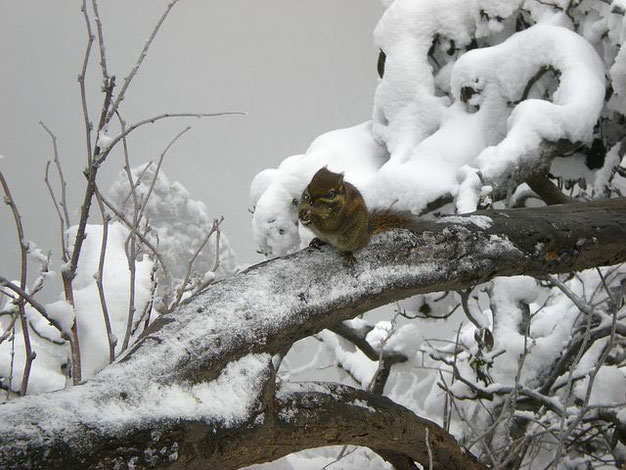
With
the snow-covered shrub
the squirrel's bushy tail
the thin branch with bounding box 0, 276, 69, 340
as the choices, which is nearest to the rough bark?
the squirrel's bushy tail

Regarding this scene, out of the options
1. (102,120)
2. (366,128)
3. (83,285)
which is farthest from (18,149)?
(102,120)

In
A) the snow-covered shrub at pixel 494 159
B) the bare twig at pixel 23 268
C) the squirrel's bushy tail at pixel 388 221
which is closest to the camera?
the bare twig at pixel 23 268

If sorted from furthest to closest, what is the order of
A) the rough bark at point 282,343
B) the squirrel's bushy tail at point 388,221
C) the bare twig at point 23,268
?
the squirrel's bushy tail at point 388,221, the bare twig at point 23,268, the rough bark at point 282,343

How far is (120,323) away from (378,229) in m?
0.88

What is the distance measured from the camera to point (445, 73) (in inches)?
159

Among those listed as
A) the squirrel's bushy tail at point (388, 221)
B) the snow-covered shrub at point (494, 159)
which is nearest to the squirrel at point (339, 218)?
the squirrel's bushy tail at point (388, 221)

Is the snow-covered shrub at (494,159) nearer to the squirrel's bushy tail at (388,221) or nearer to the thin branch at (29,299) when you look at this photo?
the squirrel's bushy tail at (388,221)

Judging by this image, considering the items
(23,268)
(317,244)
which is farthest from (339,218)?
(23,268)

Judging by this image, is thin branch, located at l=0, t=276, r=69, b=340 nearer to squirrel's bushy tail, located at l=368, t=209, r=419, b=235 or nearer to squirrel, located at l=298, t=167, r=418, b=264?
squirrel, located at l=298, t=167, r=418, b=264

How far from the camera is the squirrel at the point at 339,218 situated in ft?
4.45

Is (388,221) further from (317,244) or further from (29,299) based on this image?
(29,299)

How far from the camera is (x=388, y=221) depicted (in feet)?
4.94

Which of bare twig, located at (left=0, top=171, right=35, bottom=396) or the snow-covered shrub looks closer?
bare twig, located at (left=0, top=171, right=35, bottom=396)

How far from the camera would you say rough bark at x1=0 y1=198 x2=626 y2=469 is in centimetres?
76
